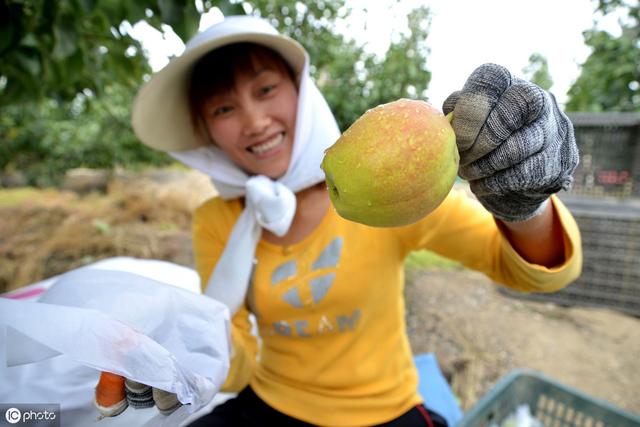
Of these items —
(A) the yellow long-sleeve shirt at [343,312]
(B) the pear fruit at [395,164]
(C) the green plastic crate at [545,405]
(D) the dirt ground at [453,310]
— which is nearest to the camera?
(B) the pear fruit at [395,164]

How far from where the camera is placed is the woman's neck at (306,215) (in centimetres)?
129

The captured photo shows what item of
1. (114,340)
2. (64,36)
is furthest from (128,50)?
(114,340)

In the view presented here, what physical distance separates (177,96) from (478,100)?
1.13 meters

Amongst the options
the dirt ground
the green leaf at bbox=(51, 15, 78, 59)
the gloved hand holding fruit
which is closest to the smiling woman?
the green leaf at bbox=(51, 15, 78, 59)

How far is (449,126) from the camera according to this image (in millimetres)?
629

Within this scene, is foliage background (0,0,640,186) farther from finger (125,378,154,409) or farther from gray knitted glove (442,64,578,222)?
finger (125,378,154,409)

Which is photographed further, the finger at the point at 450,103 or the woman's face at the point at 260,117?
the woman's face at the point at 260,117

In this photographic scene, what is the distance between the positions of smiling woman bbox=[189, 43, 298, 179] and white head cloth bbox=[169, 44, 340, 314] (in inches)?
2.1

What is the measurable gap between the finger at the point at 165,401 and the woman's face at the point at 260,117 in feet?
2.41

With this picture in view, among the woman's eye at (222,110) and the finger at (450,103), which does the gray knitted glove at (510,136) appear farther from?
the woman's eye at (222,110)

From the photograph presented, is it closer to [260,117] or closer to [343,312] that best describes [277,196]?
[260,117]

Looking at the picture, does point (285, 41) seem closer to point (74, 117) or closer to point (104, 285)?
point (104, 285)

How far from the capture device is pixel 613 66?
3.09 m

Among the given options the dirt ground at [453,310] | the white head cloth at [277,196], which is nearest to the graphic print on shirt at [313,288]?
the white head cloth at [277,196]
